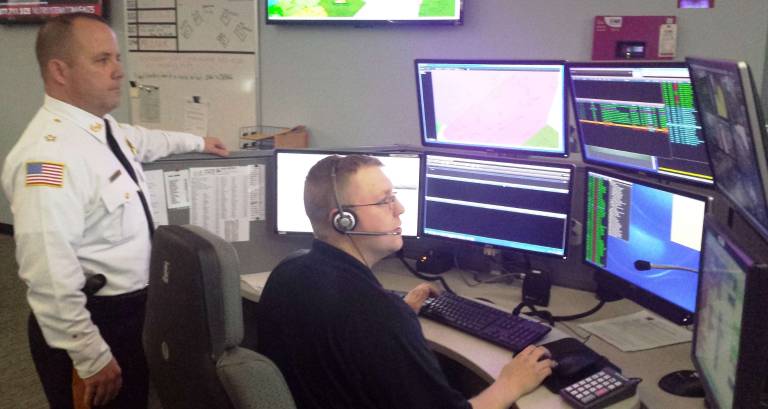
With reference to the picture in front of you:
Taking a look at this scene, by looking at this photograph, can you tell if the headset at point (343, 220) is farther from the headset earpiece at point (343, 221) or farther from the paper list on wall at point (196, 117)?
the paper list on wall at point (196, 117)

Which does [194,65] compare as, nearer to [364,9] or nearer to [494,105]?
[364,9]

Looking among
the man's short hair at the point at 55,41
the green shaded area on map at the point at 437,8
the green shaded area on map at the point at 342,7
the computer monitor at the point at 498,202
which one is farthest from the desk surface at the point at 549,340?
the green shaded area on map at the point at 342,7

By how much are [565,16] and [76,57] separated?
210cm

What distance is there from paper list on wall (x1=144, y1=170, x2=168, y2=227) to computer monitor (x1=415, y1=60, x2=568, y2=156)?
87 cm

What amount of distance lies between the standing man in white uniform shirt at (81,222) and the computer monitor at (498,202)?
0.93m

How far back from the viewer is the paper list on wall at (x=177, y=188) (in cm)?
213

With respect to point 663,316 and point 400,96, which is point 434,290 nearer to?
point 663,316

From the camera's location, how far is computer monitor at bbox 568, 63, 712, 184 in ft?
5.65

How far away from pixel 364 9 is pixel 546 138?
1.62m

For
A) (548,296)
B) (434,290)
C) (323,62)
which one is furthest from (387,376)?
(323,62)

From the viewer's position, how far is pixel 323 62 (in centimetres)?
368

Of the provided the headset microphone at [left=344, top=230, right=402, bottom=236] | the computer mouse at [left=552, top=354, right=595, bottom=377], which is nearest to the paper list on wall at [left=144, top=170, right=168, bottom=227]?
the headset microphone at [left=344, top=230, right=402, bottom=236]

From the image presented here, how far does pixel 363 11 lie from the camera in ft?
11.3

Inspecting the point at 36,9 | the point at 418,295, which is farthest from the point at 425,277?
the point at 36,9
